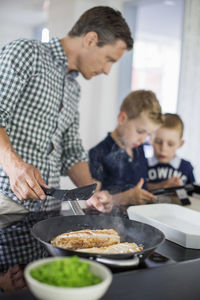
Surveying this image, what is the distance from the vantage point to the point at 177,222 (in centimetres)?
150

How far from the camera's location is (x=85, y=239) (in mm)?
1068

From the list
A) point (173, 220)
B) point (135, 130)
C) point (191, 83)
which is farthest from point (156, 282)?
point (191, 83)

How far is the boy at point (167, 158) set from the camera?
268 cm

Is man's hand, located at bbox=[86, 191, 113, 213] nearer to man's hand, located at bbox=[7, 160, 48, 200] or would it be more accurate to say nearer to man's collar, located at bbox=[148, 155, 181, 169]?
man's hand, located at bbox=[7, 160, 48, 200]

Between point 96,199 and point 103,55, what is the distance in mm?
711

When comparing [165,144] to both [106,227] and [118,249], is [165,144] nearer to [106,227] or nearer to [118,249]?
[106,227]

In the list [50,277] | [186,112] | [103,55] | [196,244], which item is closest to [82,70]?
[103,55]

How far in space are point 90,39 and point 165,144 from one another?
116 centimetres

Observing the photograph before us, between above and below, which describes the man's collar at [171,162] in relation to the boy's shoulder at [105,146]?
below

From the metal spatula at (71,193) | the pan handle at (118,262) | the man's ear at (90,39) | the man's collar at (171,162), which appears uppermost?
the man's ear at (90,39)

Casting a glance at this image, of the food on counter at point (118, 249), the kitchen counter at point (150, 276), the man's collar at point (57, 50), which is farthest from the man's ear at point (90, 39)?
the food on counter at point (118, 249)

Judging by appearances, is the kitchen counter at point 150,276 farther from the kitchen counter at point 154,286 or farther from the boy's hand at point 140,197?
the boy's hand at point 140,197

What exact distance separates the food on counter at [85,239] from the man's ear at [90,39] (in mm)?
986

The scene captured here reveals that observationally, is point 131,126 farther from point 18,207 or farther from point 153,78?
point 153,78
